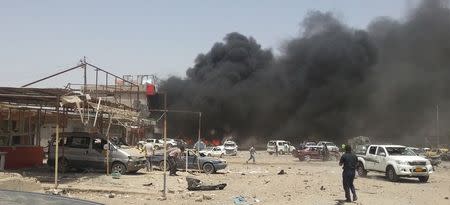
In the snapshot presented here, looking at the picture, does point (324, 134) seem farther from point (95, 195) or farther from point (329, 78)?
point (95, 195)

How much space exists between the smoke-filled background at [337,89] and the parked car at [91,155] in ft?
158

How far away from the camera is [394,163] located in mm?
21797

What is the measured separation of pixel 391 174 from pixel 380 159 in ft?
3.51

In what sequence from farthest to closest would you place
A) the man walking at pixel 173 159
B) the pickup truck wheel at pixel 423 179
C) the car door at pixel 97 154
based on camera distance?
the man walking at pixel 173 159, the pickup truck wheel at pixel 423 179, the car door at pixel 97 154

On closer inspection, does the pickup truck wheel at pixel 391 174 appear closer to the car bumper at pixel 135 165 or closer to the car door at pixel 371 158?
the car door at pixel 371 158

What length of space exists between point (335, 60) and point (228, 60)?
1574cm

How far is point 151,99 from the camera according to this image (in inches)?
2638

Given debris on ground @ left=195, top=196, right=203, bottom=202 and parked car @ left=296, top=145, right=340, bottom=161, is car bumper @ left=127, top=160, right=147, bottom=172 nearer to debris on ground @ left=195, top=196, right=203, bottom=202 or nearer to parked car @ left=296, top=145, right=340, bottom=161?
debris on ground @ left=195, top=196, right=203, bottom=202

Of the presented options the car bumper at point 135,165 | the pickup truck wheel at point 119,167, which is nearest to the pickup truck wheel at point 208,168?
the car bumper at point 135,165

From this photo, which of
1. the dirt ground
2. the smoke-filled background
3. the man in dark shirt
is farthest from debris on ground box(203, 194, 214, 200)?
the smoke-filled background

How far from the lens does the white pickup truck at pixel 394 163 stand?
21469 millimetres

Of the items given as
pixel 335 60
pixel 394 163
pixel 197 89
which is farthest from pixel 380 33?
pixel 394 163

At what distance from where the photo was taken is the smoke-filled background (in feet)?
218

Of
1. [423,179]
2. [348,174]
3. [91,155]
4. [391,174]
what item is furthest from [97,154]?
[423,179]
